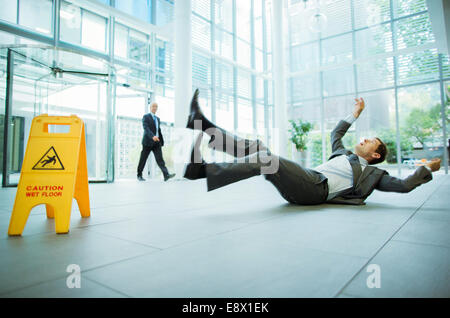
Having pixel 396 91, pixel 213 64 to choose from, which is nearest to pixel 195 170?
pixel 213 64

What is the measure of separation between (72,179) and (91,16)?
6376mm

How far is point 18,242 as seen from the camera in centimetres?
123

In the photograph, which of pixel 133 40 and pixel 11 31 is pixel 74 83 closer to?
pixel 11 31

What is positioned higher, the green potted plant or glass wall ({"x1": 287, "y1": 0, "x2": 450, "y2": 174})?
glass wall ({"x1": 287, "y1": 0, "x2": 450, "y2": 174})

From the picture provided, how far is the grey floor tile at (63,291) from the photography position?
0.72 metres

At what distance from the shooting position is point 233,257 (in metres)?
1.01

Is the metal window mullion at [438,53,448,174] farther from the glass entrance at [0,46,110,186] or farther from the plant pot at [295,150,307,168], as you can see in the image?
the glass entrance at [0,46,110,186]

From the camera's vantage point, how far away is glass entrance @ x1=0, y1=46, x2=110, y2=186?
449 cm

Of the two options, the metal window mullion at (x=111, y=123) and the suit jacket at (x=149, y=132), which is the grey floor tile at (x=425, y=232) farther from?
the metal window mullion at (x=111, y=123)

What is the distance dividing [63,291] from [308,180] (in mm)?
1763

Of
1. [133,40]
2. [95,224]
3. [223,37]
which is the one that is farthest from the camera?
[223,37]

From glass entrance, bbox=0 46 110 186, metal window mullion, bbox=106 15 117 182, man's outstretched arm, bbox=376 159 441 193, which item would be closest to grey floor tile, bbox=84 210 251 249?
man's outstretched arm, bbox=376 159 441 193

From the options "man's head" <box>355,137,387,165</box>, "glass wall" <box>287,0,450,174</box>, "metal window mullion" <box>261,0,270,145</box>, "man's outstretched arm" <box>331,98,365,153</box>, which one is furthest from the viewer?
"metal window mullion" <box>261,0,270,145</box>
